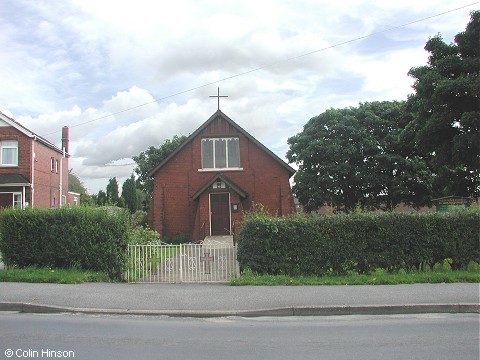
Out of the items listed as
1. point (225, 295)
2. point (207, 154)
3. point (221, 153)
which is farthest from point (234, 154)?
point (225, 295)

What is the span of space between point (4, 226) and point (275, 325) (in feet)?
27.9

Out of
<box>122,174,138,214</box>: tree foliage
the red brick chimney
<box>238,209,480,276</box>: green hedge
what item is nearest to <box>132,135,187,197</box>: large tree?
<box>122,174,138,214</box>: tree foliage

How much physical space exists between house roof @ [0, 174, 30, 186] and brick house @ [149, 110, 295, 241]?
24.2 ft

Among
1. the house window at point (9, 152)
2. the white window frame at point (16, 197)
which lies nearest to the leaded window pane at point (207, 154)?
the white window frame at point (16, 197)

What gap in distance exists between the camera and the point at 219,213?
26.8 m

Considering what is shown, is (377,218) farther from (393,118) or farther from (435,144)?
(393,118)

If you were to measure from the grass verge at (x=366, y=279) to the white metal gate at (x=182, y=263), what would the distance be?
773 millimetres

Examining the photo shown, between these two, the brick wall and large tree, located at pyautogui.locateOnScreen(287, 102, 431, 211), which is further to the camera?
large tree, located at pyautogui.locateOnScreen(287, 102, 431, 211)

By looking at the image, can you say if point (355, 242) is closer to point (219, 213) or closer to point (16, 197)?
point (219, 213)

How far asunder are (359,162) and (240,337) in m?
28.4

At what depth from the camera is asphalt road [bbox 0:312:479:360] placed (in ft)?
19.0

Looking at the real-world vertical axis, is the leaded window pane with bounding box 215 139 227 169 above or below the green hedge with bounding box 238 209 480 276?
above

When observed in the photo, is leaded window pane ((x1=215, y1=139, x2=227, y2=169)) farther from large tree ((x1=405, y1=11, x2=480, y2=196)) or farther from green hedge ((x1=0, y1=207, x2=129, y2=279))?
green hedge ((x1=0, y1=207, x2=129, y2=279))

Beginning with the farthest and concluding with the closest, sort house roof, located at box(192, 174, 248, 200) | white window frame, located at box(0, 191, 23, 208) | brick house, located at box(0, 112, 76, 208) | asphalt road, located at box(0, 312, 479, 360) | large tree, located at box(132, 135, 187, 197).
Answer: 1. large tree, located at box(132, 135, 187, 197)
2. white window frame, located at box(0, 191, 23, 208)
3. brick house, located at box(0, 112, 76, 208)
4. house roof, located at box(192, 174, 248, 200)
5. asphalt road, located at box(0, 312, 479, 360)
